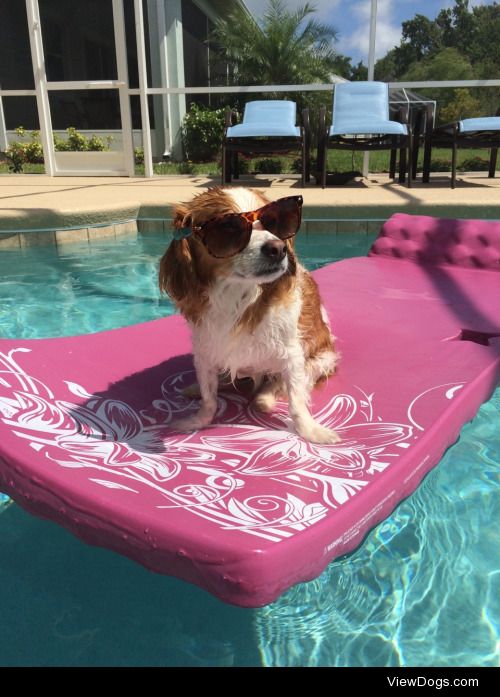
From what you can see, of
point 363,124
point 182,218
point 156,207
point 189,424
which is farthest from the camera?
point 363,124

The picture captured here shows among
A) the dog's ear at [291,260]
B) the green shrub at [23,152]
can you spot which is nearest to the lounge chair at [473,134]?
the dog's ear at [291,260]

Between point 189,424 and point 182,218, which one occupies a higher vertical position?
point 182,218

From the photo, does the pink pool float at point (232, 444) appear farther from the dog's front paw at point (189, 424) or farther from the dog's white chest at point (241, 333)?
the dog's white chest at point (241, 333)

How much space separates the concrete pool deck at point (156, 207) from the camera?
7.12 m

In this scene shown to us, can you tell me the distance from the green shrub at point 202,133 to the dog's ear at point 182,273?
14.6 m

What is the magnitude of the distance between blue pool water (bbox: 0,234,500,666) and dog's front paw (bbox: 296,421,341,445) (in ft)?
1.39

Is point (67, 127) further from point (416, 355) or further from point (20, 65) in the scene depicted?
point (416, 355)

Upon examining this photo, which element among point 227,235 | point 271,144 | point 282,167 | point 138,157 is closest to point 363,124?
point 271,144

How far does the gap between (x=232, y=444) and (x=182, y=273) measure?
0.69 m

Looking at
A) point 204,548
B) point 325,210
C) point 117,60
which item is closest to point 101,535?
point 204,548

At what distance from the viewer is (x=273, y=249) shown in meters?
1.90

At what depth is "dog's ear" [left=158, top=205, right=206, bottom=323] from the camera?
6.58ft

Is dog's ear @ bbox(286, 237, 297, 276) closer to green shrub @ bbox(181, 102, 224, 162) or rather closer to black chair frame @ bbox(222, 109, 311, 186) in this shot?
black chair frame @ bbox(222, 109, 311, 186)
